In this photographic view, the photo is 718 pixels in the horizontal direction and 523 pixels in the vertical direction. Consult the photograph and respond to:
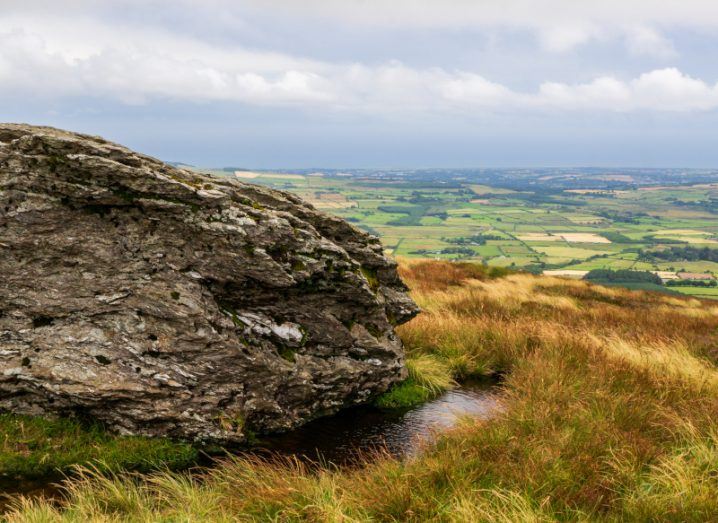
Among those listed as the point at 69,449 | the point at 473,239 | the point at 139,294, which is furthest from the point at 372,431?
the point at 473,239

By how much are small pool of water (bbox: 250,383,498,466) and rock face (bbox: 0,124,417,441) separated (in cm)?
58

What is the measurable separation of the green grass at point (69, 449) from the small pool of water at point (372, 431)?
1925 mm

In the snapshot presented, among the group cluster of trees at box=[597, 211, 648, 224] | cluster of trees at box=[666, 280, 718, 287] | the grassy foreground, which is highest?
cluster of trees at box=[597, 211, 648, 224]

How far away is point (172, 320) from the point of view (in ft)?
32.6

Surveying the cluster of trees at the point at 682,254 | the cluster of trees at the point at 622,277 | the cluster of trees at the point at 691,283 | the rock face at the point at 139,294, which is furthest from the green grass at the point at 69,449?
the cluster of trees at the point at 682,254

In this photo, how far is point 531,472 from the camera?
7738 mm

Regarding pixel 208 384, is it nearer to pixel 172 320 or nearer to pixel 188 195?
pixel 172 320

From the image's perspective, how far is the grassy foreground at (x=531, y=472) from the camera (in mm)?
6895

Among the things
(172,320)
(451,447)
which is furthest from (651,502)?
(172,320)

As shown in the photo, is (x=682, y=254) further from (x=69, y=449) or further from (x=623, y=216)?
(x=69, y=449)

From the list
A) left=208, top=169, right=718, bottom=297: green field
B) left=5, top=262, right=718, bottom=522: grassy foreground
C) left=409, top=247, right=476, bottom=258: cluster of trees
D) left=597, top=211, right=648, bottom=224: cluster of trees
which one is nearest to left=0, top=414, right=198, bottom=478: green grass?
left=5, top=262, right=718, bottom=522: grassy foreground

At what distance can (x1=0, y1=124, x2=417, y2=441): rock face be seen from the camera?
31.5 ft

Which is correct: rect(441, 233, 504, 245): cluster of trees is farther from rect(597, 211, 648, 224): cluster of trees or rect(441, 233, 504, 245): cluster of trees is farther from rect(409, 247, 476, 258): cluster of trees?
rect(597, 211, 648, 224): cluster of trees

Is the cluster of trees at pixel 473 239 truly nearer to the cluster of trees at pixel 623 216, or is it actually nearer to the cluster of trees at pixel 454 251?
the cluster of trees at pixel 454 251
